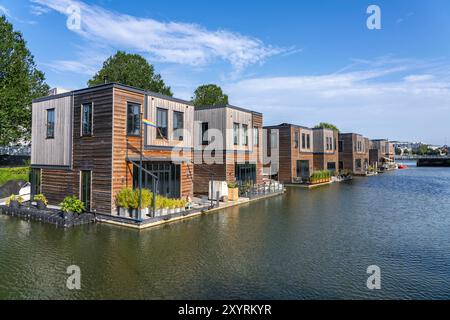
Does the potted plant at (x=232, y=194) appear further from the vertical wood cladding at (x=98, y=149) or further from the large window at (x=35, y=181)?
the large window at (x=35, y=181)

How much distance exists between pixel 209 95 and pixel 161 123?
37.9 metres

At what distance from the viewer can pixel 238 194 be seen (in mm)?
25828

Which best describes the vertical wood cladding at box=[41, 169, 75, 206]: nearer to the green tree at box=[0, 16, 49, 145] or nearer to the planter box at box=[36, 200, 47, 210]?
the planter box at box=[36, 200, 47, 210]

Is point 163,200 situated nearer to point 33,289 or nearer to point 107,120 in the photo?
point 107,120

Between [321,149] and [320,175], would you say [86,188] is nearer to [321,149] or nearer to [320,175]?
[320,175]

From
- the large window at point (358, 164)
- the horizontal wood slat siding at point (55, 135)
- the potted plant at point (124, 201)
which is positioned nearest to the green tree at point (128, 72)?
the horizontal wood slat siding at point (55, 135)

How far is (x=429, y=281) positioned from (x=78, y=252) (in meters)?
11.6

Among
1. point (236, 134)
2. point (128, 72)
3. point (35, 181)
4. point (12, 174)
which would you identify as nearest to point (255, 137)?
point (236, 134)

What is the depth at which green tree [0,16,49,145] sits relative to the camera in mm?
34062

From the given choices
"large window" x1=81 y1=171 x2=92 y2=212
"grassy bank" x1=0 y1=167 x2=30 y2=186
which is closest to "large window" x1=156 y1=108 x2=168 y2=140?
"large window" x1=81 y1=171 x2=92 y2=212

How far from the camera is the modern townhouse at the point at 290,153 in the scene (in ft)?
127

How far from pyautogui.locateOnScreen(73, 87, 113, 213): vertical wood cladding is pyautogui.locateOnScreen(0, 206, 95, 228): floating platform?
3.44 feet

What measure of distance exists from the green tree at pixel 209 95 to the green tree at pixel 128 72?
31.6 ft

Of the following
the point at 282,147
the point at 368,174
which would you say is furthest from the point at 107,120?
the point at 368,174
